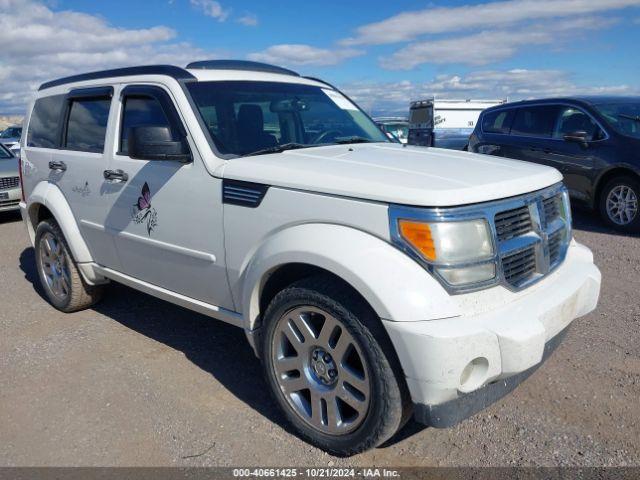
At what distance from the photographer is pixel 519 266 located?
8.63ft

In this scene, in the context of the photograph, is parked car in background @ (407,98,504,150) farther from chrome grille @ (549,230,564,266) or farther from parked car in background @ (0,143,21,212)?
chrome grille @ (549,230,564,266)

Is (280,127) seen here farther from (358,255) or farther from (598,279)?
(598,279)

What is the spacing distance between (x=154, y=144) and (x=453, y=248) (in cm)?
176

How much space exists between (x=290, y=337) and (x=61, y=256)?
284cm

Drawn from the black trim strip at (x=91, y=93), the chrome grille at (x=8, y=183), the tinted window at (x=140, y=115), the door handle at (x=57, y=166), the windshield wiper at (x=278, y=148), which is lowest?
the chrome grille at (x=8, y=183)

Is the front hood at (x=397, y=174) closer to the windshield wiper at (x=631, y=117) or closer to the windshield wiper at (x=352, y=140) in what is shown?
the windshield wiper at (x=352, y=140)

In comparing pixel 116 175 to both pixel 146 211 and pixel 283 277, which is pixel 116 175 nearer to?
pixel 146 211

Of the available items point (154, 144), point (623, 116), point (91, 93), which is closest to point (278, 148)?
point (154, 144)

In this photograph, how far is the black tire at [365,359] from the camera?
244 cm

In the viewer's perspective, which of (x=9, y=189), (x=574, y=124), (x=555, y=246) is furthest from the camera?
(x=9, y=189)

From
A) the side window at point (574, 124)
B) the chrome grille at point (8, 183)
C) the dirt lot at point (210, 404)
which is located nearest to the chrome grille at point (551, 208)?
the dirt lot at point (210, 404)

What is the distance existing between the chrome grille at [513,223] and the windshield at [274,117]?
140cm

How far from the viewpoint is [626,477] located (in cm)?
256

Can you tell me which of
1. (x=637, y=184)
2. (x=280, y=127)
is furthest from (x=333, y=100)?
(x=637, y=184)
